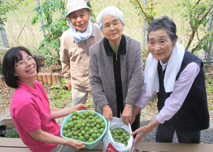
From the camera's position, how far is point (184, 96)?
148 centimetres

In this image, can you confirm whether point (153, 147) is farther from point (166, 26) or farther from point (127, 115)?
point (166, 26)

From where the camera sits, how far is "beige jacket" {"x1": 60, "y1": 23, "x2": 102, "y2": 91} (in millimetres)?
2467

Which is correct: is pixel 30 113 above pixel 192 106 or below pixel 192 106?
above

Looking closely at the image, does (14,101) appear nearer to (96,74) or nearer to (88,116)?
(88,116)

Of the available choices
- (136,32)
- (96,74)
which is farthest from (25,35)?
(96,74)

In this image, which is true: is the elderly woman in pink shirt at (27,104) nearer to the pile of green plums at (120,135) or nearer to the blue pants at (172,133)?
the pile of green plums at (120,135)

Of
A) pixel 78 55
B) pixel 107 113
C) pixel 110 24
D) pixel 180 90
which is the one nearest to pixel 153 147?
pixel 107 113

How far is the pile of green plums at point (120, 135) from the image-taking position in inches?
63.9

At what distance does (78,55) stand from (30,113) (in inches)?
52.4

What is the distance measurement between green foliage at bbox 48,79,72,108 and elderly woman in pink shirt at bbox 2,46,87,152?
2.32 m

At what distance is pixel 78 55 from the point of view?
2488 mm

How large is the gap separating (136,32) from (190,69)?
12.6ft

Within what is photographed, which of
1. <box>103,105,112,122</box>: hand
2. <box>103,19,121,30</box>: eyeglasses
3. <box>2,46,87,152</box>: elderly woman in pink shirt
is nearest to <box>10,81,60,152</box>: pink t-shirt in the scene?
<box>2,46,87,152</box>: elderly woman in pink shirt

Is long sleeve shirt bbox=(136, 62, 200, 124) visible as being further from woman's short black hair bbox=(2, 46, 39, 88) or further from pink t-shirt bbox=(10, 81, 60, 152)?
woman's short black hair bbox=(2, 46, 39, 88)
